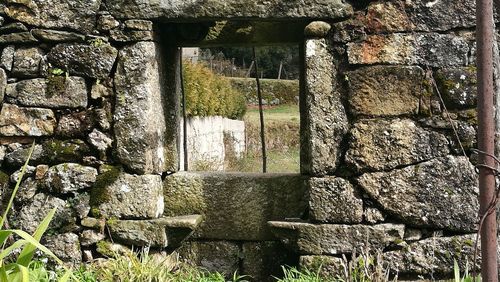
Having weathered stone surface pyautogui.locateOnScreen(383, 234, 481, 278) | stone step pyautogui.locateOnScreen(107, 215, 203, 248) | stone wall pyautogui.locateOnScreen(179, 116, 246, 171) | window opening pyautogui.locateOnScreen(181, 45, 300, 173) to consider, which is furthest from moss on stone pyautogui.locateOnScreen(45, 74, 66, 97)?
stone wall pyautogui.locateOnScreen(179, 116, 246, 171)

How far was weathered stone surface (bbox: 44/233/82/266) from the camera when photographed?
3.82m

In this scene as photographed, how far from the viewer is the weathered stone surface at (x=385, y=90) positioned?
3.60 m

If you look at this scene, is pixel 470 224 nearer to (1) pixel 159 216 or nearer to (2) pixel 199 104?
(1) pixel 159 216

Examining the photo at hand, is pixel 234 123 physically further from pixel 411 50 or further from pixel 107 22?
pixel 411 50

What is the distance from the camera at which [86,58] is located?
384cm

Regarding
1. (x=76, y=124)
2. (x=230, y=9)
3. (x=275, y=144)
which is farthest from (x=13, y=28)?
(x=275, y=144)

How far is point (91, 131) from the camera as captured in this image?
3.88 m

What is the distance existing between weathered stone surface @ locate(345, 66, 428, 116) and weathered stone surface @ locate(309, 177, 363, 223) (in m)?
0.44

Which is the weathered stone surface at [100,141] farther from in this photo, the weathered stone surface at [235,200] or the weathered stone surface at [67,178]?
the weathered stone surface at [235,200]

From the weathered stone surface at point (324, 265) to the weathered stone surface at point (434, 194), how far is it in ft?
1.41

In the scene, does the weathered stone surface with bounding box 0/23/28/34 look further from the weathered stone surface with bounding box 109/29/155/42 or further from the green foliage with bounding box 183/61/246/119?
the green foliage with bounding box 183/61/246/119

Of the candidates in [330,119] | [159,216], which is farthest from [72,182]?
[330,119]

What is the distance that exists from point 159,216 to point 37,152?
85 cm

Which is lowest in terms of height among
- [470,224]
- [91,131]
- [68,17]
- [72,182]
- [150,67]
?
[470,224]
